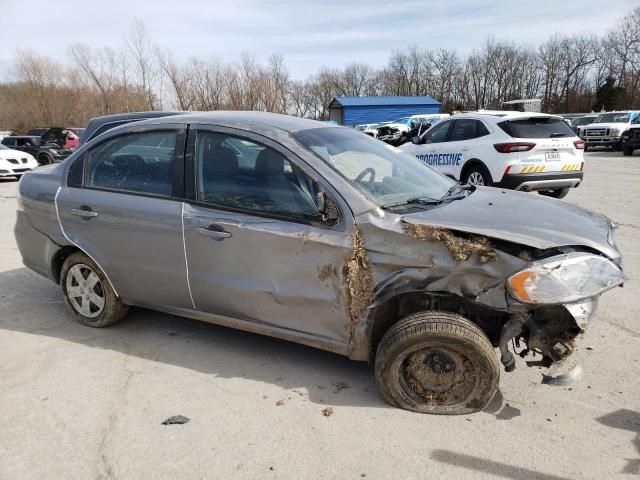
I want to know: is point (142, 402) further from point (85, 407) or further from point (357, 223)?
point (357, 223)

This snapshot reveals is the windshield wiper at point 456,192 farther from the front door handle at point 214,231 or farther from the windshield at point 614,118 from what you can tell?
the windshield at point 614,118

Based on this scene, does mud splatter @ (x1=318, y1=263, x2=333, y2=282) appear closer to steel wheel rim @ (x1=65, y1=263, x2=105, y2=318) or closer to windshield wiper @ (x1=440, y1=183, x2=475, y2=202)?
windshield wiper @ (x1=440, y1=183, x2=475, y2=202)

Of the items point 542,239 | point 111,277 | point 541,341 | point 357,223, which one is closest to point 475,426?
point 541,341

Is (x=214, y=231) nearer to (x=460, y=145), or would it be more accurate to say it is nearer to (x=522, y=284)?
(x=522, y=284)

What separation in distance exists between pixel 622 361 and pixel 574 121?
1231 inches

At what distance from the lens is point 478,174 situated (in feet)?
31.0

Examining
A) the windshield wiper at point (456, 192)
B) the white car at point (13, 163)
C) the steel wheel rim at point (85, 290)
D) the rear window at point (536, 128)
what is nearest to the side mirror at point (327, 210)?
the windshield wiper at point (456, 192)

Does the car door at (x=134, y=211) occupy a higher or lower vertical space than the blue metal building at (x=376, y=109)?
lower

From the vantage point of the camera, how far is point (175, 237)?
3.46 metres

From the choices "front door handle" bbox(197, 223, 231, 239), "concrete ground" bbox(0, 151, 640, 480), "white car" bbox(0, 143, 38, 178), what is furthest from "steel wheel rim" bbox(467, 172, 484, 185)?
"white car" bbox(0, 143, 38, 178)

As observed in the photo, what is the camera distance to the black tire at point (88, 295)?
4.00 meters

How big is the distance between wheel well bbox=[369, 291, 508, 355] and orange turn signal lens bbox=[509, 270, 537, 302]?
302mm

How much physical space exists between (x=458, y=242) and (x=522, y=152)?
22.4 ft

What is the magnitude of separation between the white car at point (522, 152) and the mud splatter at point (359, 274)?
19.6 feet
